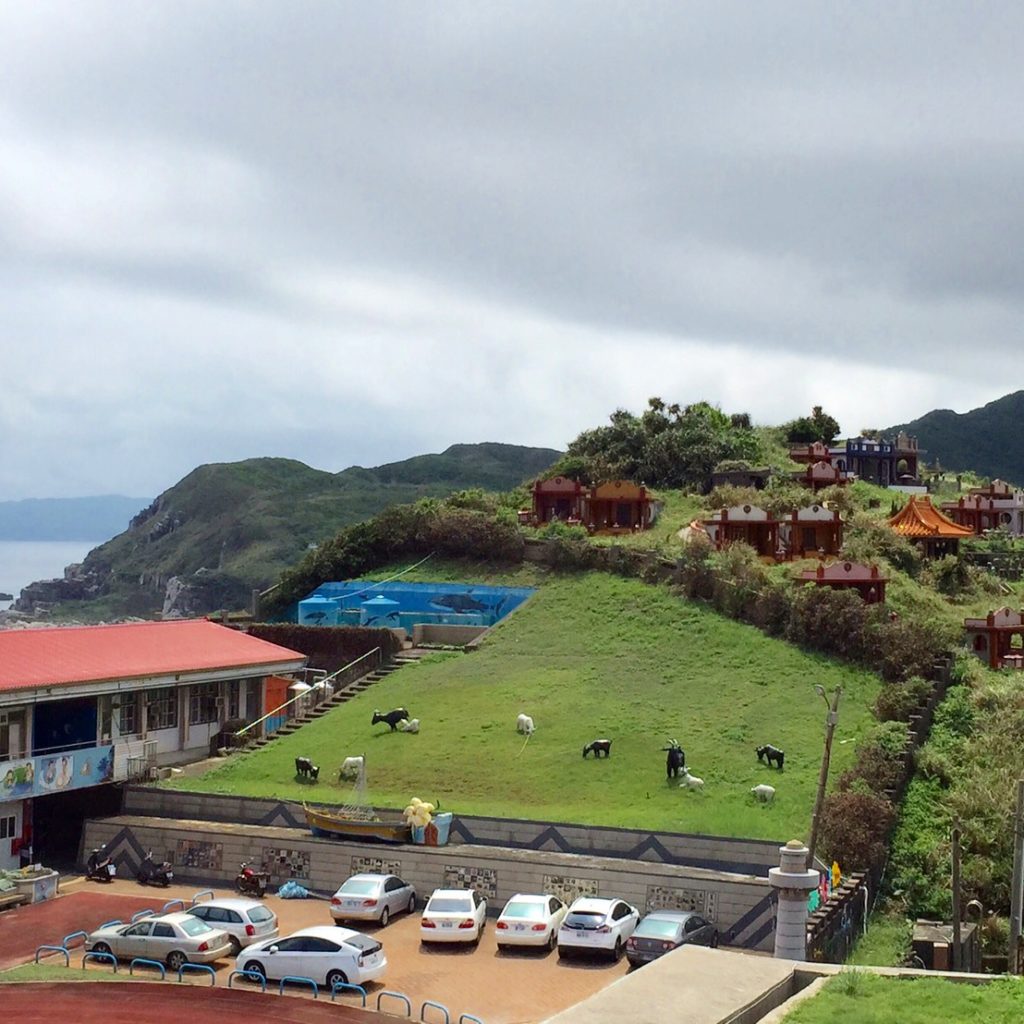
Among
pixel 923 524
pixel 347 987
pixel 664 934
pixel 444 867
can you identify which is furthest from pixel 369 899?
pixel 923 524

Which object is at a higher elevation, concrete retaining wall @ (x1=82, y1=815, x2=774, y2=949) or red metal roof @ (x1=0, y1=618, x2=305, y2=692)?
red metal roof @ (x1=0, y1=618, x2=305, y2=692)

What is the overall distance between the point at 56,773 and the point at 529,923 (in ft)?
48.6

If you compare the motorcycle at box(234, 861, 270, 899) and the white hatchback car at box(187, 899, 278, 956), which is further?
the motorcycle at box(234, 861, 270, 899)

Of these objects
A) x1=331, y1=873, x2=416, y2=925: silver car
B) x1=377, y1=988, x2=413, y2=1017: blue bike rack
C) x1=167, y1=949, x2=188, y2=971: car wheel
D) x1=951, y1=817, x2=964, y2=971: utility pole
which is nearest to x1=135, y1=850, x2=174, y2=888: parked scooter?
x1=331, y1=873, x2=416, y2=925: silver car

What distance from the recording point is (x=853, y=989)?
1617cm

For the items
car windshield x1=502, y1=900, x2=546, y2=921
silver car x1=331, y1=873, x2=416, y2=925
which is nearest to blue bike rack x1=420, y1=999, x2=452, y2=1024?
car windshield x1=502, y1=900, x2=546, y2=921

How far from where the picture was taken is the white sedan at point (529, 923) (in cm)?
2791

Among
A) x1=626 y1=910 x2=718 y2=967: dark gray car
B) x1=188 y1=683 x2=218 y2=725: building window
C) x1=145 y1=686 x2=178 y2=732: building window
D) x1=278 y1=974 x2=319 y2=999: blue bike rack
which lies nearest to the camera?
x1=278 y1=974 x2=319 y2=999: blue bike rack

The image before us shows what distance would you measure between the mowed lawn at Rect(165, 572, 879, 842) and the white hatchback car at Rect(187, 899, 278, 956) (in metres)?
7.94

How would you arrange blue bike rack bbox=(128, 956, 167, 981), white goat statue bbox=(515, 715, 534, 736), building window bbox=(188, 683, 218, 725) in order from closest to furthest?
blue bike rack bbox=(128, 956, 167, 981), white goat statue bbox=(515, 715, 534, 736), building window bbox=(188, 683, 218, 725)

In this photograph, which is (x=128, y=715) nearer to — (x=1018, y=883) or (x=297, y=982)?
(x=297, y=982)

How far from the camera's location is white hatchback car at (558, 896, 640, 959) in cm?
2709

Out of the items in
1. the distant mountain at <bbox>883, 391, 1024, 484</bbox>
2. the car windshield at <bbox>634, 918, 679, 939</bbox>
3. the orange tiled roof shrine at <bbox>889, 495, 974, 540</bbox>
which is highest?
the distant mountain at <bbox>883, 391, 1024, 484</bbox>

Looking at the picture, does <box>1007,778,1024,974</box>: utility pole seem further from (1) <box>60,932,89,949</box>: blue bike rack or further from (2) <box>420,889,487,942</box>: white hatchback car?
(1) <box>60,932,89,949</box>: blue bike rack
